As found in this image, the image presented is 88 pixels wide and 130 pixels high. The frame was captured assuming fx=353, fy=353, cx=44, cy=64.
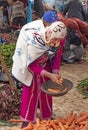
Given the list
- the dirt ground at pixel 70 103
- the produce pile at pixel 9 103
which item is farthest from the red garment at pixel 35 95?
the produce pile at pixel 9 103

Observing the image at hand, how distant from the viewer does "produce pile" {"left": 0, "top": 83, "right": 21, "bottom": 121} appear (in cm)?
516

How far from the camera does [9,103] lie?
5.26m

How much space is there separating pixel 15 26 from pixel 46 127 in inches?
199

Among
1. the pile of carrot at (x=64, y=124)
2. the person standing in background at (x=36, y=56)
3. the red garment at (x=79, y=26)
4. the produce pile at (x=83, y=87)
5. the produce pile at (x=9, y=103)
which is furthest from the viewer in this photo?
the red garment at (x=79, y=26)

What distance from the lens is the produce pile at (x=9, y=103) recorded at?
16.9 ft

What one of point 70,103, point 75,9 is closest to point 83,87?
point 70,103

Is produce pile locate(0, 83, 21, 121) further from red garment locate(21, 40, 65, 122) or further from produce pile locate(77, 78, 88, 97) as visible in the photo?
produce pile locate(77, 78, 88, 97)

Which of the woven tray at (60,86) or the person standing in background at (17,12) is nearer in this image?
the woven tray at (60,86)

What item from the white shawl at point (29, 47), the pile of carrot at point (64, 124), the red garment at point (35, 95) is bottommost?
the pile of carrot at point (64, 124)

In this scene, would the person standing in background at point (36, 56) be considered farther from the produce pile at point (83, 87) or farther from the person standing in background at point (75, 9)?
the person standing in background at point (75, 9)

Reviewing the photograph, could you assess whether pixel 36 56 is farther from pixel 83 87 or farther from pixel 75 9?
pixel 75 9

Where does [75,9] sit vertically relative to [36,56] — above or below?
below

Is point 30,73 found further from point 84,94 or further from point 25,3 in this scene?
point 25,3

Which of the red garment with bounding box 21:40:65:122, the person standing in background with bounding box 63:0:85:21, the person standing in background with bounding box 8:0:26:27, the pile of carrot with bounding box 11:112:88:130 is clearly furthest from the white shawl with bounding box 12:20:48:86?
the person standing in background with bounding box 63:0:85:21
